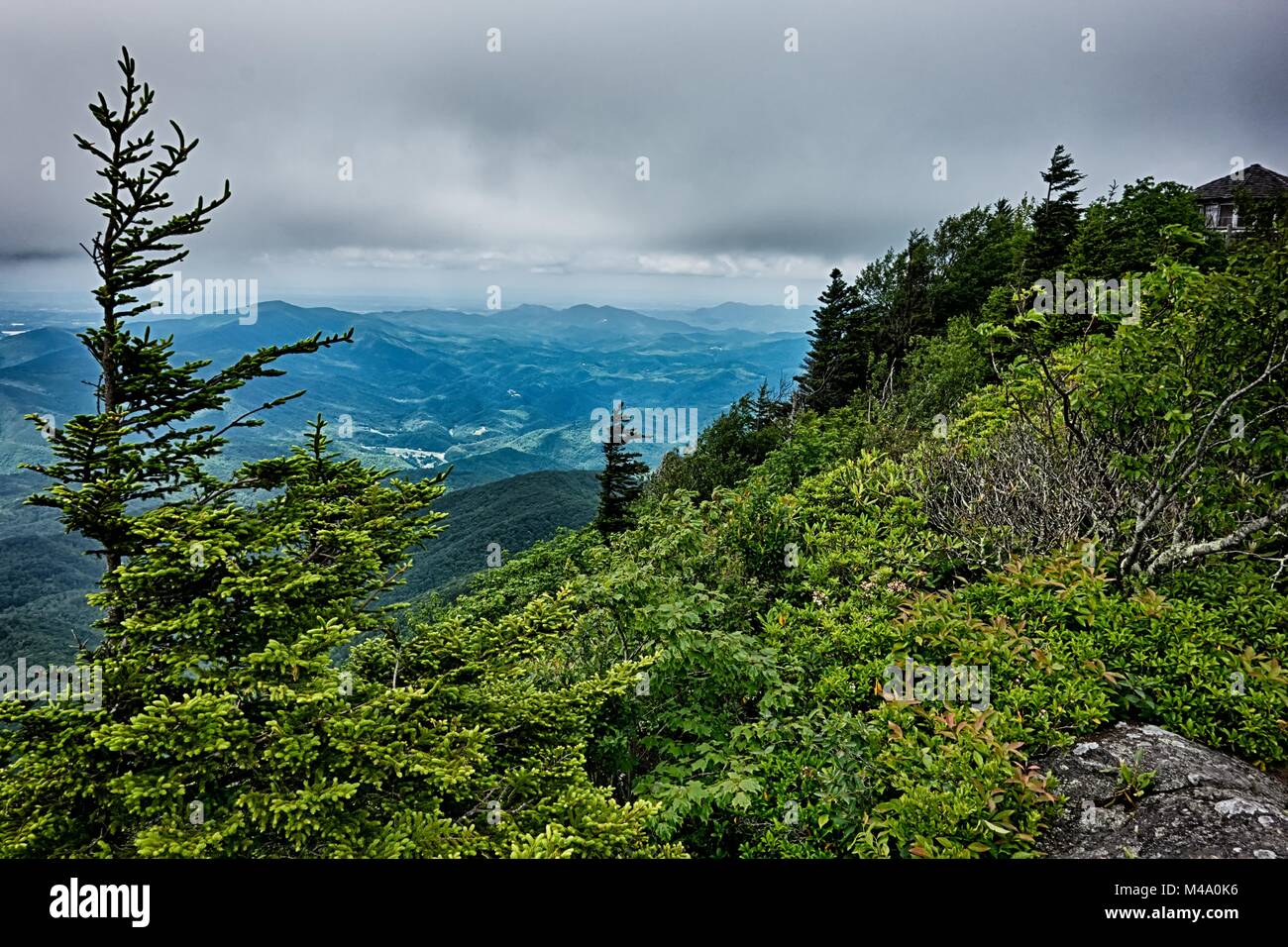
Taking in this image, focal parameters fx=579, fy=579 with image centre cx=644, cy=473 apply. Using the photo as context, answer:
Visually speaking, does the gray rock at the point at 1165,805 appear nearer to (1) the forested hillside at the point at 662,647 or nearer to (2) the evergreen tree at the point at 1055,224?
(1) the forested hillside at the point at 662,647

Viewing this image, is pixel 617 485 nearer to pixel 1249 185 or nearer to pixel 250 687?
pixel 250 687

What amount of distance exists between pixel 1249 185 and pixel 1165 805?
53800 millimetres

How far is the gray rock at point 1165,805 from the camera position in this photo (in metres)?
3.42

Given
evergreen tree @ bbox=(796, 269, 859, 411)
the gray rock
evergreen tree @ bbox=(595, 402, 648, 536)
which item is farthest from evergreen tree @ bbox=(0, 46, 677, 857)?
evergreen tree @ bbox=(796, 269, 859, 411)

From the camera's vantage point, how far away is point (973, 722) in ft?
13.8

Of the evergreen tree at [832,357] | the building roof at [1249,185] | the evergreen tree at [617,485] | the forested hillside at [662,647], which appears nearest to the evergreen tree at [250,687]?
the forested hillside at [662,647]

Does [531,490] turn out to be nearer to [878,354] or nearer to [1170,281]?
[878,354]

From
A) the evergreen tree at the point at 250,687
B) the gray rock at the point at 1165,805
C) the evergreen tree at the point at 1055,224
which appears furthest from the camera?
the evergreen tree at the point at 1055,224

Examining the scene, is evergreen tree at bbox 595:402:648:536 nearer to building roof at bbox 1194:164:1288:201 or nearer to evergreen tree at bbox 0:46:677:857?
evergreen tree at bbox 0:46:677:857

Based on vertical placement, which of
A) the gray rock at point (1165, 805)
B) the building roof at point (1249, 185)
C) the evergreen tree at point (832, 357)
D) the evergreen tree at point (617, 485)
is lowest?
the evergreen tree at point (617, 485)

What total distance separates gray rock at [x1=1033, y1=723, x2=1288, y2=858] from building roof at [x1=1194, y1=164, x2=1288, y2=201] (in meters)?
45.8

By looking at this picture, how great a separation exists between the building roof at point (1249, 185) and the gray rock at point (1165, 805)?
45840 millimetres

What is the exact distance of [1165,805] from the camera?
A: 12.1 ft

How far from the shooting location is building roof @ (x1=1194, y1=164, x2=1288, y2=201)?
Result: 36544 mm
